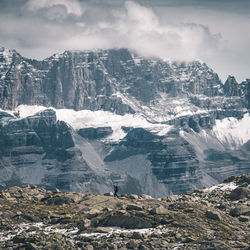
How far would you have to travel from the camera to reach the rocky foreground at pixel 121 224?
9412 cm

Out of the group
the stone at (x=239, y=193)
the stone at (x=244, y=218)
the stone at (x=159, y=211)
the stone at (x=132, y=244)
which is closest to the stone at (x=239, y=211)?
the stone at (x=244, y=218)

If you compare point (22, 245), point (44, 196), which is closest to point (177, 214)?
point (22, 245)

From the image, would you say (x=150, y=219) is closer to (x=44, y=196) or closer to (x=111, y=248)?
(x=111, y=248)

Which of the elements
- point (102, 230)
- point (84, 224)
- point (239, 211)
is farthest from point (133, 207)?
point (239, 211)

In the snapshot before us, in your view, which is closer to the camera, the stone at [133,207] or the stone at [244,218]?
the stone at [133,207]

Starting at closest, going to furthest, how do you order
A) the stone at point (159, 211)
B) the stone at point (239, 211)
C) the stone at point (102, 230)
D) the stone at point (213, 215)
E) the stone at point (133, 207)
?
the stone at point (102, 230), the stone at point (159, 211), the stone at point (213, 215), the stone at point (133, 207), the stone at point (239, 211)

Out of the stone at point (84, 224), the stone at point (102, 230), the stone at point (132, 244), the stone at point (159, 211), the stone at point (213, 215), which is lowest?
the stone at point (132, 244)

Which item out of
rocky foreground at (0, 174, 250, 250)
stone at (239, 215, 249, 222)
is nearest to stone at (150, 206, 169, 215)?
rocky foreground at (0, 174, 250, 250)

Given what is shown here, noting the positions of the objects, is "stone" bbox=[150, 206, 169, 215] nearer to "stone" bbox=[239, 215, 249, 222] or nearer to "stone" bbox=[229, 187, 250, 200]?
"stone" bbox=[239, 215, 249, 222]

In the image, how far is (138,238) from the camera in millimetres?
95688

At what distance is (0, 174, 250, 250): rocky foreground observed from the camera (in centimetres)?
9412

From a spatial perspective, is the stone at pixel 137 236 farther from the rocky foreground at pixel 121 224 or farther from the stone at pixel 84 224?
the stone at pixel 84 224

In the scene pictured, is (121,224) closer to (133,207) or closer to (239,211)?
(133,207)

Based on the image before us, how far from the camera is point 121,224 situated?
10138cm
